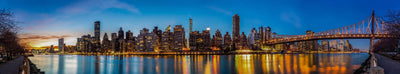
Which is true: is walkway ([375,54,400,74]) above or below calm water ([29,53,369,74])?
above

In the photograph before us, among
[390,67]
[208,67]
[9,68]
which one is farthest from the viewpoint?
[208,67]

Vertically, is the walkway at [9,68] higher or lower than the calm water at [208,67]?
higher

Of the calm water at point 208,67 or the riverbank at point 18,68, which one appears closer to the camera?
the riverbank at point 18,68

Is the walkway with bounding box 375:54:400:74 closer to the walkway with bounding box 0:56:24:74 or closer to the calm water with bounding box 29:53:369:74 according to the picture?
the calm water with bounding box 29:53:369:74

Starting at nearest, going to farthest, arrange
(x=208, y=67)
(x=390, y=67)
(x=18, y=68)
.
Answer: (x=390, y=67) → (x=18, y=68) → (x=208, y=67)

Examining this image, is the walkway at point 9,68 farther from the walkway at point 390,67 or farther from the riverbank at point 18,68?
the walkway at point 390,67

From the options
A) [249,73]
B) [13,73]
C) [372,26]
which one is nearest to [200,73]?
[249,73]

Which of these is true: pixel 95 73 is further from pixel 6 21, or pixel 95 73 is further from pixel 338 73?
pixel 338 73

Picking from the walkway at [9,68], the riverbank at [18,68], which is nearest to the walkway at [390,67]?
the riverbank at [18,68]

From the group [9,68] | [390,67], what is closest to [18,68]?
[9,68]

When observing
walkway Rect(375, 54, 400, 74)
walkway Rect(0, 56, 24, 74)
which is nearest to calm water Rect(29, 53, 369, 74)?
walkway Rect(375, 54, 400, 74)

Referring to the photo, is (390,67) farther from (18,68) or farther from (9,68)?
(9,68)

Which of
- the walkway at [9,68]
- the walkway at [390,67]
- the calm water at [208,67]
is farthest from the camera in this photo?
the calm water at [208,67]

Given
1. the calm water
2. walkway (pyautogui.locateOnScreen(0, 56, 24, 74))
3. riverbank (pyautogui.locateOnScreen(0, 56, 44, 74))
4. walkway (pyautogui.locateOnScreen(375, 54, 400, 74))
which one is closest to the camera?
riverbank (pyautogui.locateOnScreen(0, 56, 44, 74))
